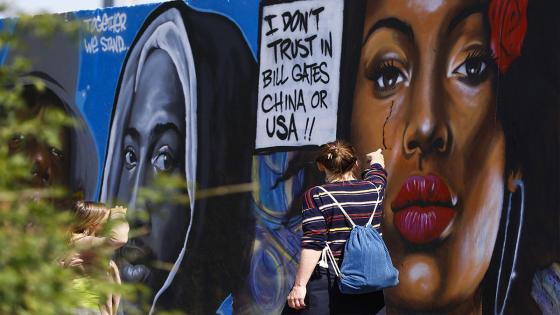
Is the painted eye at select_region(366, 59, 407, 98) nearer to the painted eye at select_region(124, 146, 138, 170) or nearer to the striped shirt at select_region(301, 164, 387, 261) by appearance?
the striped shirt at select_region(301, 164, 387, 261)

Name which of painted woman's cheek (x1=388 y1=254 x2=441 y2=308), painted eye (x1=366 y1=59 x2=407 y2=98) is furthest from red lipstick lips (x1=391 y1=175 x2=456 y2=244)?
painted eye (x1=366 y1=59 x2=407 y2=98)

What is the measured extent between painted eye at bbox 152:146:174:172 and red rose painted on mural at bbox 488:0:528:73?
9.79ft

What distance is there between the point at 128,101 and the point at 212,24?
1078mm

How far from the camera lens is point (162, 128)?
9.10 meters

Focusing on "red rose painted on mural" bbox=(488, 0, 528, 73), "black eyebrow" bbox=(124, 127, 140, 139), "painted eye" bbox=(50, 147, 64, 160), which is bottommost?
"painted eye" bbox=(50, 147, 64, 160)

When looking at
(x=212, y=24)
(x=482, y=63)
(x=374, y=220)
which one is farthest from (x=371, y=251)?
(x=212, y=24)

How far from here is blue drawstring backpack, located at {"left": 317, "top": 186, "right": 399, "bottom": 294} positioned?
563 centimetres

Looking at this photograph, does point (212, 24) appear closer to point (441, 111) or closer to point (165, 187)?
point (441, 111)

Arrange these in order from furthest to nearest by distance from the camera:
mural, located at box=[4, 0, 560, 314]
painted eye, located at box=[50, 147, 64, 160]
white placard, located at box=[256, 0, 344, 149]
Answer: painted eye, located at box=[50, 147, 64, 160], white placard, located at box=[256, 0, 344, 149], mural, located at box=[4, 0, 560, 314]

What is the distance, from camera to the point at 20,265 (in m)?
2.04

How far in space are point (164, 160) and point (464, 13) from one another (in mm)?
2876

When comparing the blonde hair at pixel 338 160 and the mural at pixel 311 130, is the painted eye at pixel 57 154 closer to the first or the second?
the mural at pixel 311 130

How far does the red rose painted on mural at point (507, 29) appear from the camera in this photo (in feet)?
23.0

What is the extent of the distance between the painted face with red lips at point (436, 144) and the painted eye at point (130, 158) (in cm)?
230
